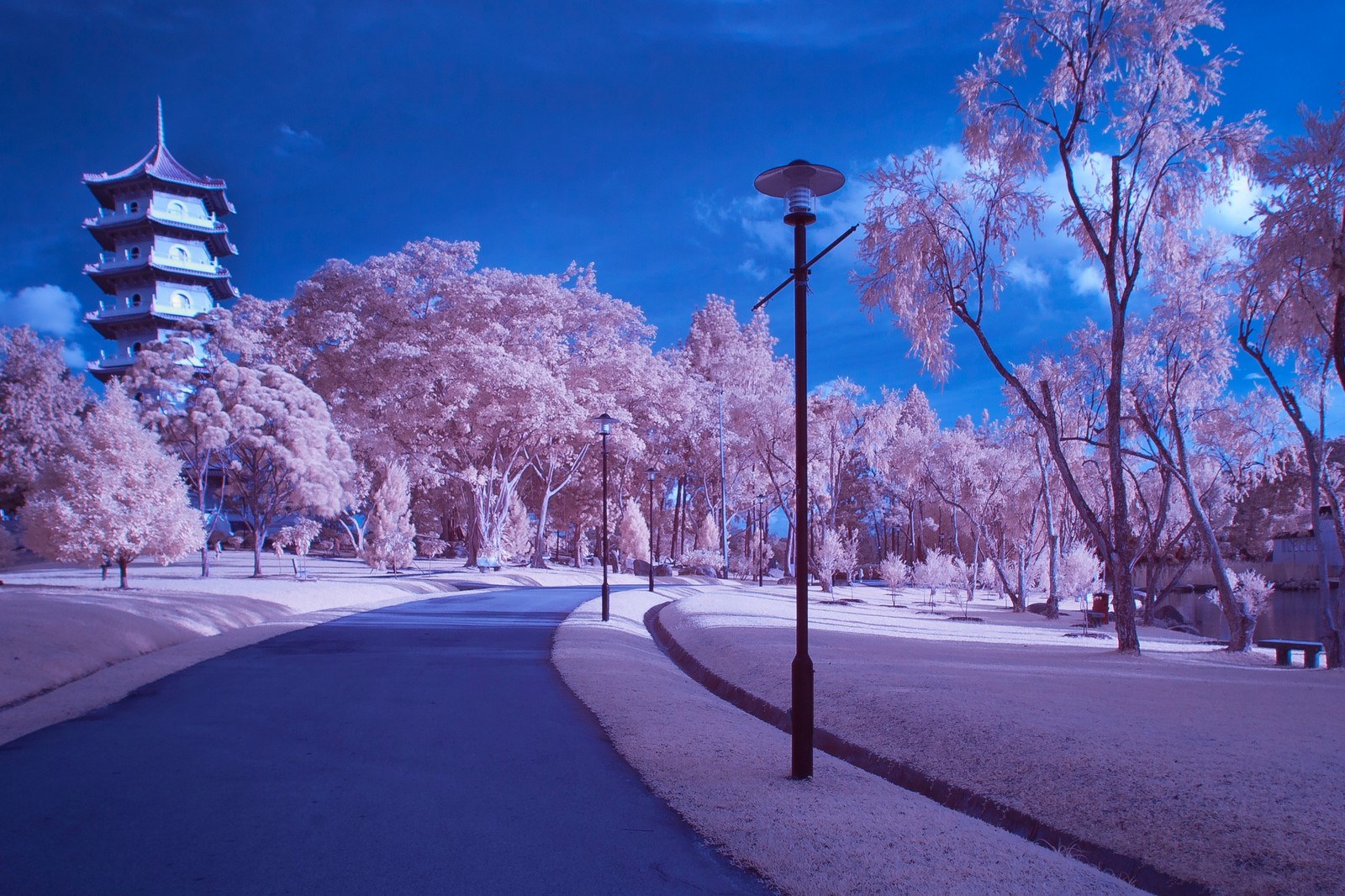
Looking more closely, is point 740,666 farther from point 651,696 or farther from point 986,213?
point 986,213

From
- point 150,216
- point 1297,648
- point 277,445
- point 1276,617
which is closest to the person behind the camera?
point 1297,648

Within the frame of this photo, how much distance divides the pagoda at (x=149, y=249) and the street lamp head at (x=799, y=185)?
202ft

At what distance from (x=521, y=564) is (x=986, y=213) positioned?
1429 inches

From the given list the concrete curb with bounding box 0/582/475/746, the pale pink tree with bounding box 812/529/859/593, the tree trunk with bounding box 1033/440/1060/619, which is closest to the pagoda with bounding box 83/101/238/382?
the pale pink tree with bounding box 812/529/859/593

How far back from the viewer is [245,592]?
21.2 meters

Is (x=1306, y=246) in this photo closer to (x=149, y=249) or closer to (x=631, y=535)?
(x=631, y=535)

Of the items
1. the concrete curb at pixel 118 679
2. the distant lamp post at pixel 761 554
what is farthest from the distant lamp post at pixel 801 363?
the distant lamp post at pixel 761 554

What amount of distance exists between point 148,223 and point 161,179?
3.19 metres

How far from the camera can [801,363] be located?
20.9 feet

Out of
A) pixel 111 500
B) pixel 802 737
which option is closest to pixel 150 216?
pixel 111 500

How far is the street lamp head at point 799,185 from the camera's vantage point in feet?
21.4

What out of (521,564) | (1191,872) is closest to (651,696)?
(1191,872)

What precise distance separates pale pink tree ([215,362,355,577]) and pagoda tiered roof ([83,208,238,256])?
3660 centimetres

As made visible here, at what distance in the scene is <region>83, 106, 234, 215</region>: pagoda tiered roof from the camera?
190 feet
